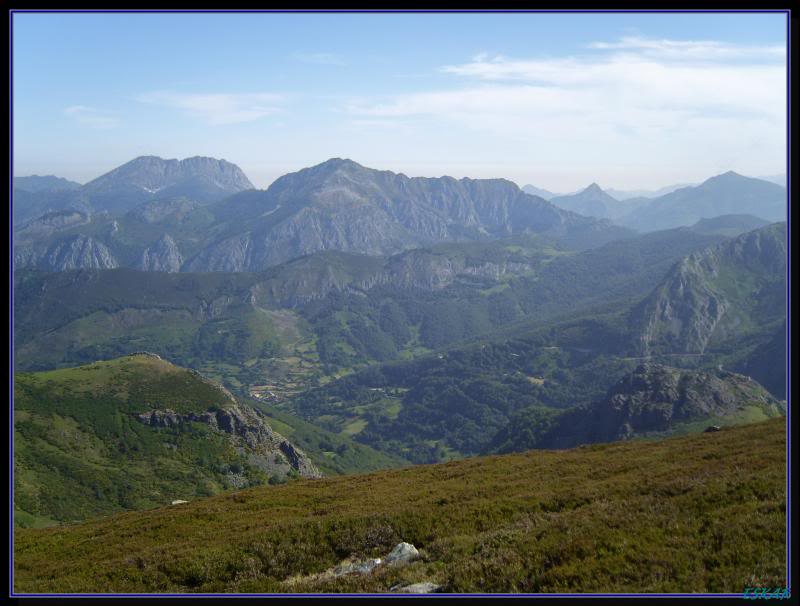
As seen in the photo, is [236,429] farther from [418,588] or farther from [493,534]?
[418,588]

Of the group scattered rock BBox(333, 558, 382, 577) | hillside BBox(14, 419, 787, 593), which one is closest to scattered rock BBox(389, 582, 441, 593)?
hillside BBox(14, 419, 787, 593)

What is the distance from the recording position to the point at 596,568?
1273 cm

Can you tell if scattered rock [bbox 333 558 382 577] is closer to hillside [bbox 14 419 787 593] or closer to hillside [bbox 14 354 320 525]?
hillside [bbox 14 419 787 593]

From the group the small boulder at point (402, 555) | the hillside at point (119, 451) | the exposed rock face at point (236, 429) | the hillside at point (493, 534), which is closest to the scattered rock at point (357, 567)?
the small boulder at point (402, 555)

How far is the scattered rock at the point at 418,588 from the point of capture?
13266 millimetres

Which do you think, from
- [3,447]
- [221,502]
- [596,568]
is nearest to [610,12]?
[596,568]

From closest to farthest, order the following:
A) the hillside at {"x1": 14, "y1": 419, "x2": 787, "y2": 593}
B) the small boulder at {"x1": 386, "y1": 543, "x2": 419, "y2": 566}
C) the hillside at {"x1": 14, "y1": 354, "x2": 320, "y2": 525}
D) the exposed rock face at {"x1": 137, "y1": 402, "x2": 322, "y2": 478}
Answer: the hillside at {"x1": 14, "y1": 419, "x2": 787, "y2": 593}, the small boulder at {"x1": 386, "y1": 543, "x2": 419, "y2": 566}, the hillside at {"x1": 14, "y1": 354, "x2": 320, "y2": 525}, the exposed rock face at {"x1": 137, "y1": 402, "x2": 322, "y2": 478}

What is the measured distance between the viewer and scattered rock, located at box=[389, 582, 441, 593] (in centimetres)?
1327

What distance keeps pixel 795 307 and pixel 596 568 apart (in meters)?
7.35

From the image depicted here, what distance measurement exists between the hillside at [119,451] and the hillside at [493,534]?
11379 centimetres

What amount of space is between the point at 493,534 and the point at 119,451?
17872 cm

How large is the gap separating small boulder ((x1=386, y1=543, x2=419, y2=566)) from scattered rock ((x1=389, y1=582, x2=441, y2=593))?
2.49m

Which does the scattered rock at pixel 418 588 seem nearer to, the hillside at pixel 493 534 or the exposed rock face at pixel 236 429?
the hillside at pixel 493 534

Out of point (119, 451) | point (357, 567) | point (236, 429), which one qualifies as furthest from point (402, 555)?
point (236, 429)
